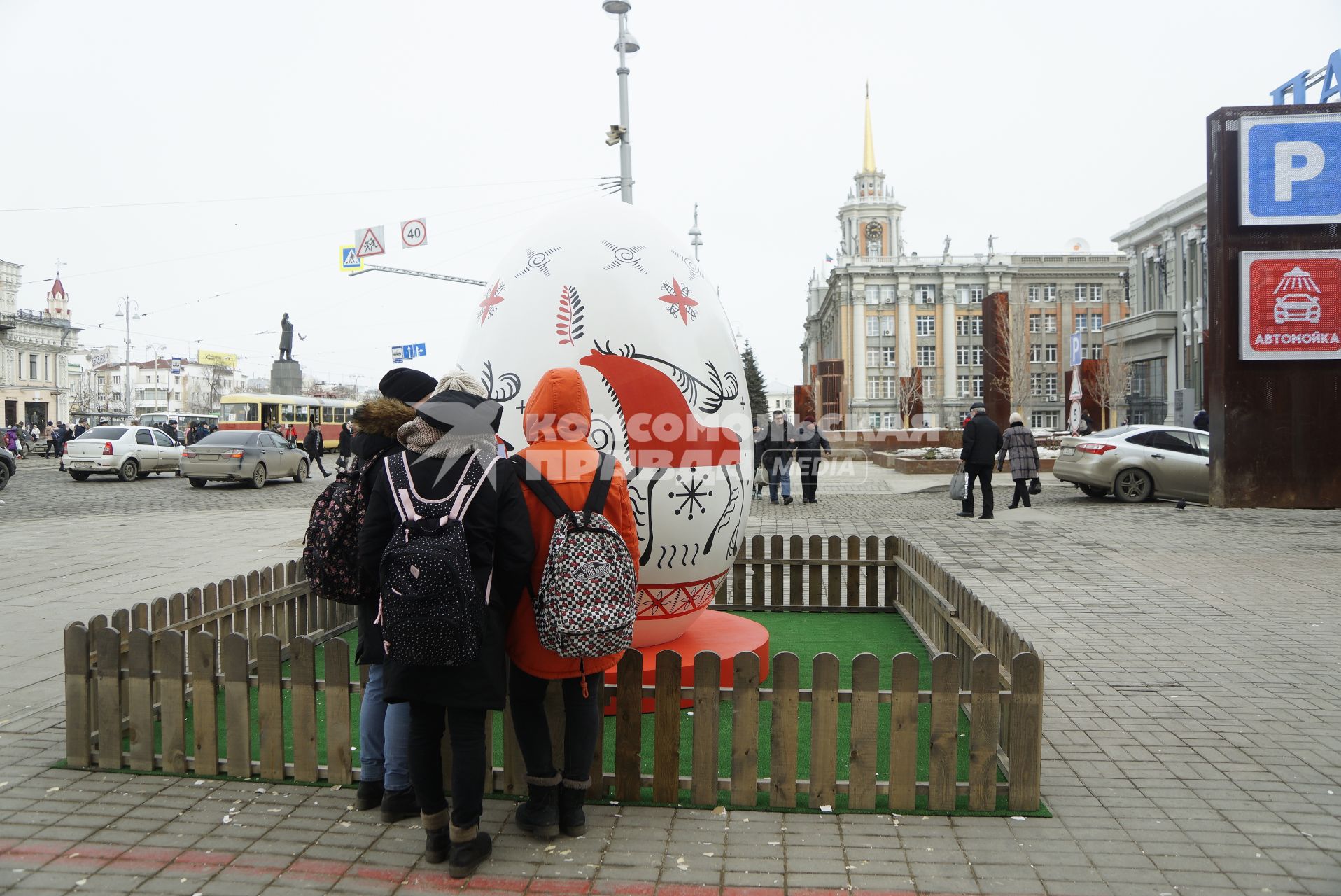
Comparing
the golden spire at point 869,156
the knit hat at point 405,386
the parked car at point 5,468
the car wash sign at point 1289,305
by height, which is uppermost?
the golden spire at point 869,156

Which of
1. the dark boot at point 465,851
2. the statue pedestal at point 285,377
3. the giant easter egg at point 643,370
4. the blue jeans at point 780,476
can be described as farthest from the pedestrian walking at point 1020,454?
the statue pedestal at point 285,377

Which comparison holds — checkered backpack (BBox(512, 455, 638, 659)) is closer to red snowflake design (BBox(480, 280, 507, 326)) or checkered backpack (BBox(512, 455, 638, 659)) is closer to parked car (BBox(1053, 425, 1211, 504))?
red snowflake design (BBox(480, 280, 507, 326))

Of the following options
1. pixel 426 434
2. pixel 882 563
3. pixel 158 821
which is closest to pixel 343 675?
pixel 158 821

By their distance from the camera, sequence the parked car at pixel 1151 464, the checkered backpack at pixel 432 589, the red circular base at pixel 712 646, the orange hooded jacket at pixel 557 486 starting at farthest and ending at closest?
the parked car at pixel 1151 464, the red circular base at pixel 712 646, the orange hooded jacket at pixel 557 486, the checkered backpack at pixel 432 589

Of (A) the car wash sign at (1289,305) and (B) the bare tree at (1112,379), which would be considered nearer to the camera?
(A) the car wash sign at (1289,305)

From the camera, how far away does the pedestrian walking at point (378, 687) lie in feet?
12.4

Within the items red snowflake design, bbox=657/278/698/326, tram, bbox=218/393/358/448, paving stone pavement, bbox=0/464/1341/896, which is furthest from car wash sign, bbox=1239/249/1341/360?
tram, bbox=218/393/358/448

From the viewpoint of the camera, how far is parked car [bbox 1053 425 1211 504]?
54.9 ft

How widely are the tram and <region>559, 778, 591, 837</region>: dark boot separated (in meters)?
37.9

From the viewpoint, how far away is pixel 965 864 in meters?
3.42

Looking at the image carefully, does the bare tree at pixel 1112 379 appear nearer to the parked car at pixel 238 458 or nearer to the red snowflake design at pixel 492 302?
the parked car at pixel 238 458

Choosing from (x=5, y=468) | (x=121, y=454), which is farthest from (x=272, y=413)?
(x=5, y=468)

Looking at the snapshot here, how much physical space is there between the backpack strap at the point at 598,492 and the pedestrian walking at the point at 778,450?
14.3m

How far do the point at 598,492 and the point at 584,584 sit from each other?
37 centimetres
